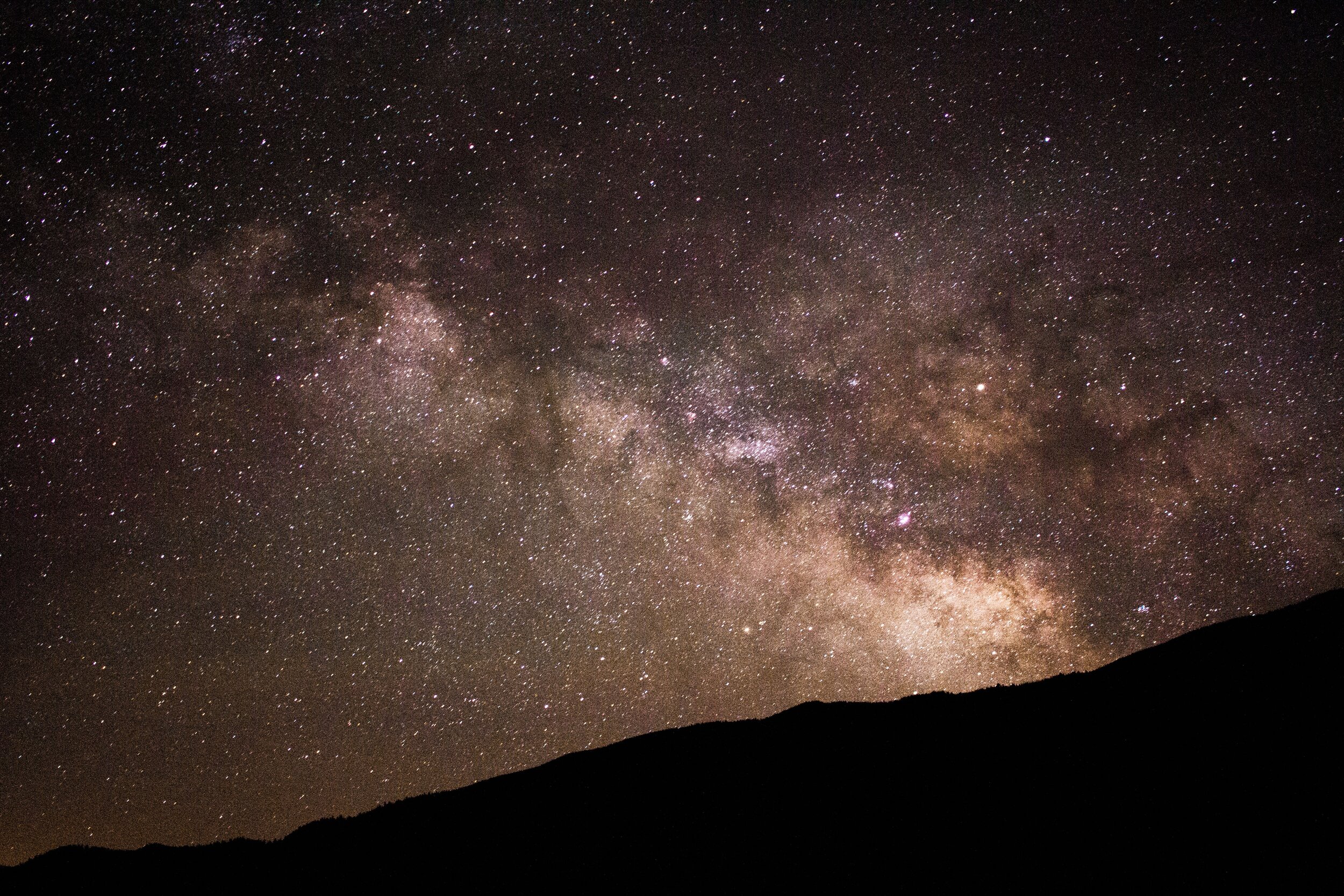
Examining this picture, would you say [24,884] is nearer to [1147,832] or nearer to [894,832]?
[894,832]

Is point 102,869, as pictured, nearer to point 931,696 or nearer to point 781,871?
→ point 781,871

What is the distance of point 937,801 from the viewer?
10109 mm

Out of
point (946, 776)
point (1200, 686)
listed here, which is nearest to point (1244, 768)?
point (1200, 686)

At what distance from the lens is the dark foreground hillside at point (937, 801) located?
8141mm

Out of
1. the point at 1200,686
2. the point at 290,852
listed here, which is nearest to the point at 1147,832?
the point at 1200,686

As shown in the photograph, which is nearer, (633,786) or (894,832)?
(894,832)

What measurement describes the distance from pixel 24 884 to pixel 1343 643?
24649 millimetres

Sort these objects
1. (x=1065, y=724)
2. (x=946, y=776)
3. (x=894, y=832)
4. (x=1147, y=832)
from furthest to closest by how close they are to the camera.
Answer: (x=1065, y=724) → (x=946, y=776) → (x=894, y=832) → (x=1147, y=832)

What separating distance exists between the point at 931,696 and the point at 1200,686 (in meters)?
4.65

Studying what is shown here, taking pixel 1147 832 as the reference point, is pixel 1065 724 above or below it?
above

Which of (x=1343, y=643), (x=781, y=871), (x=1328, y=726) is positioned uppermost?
(x=1343, y=643)

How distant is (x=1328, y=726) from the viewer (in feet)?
30.4

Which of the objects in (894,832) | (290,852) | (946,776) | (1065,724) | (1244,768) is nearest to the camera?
(1244,768)

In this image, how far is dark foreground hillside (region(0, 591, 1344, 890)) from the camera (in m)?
8.14
